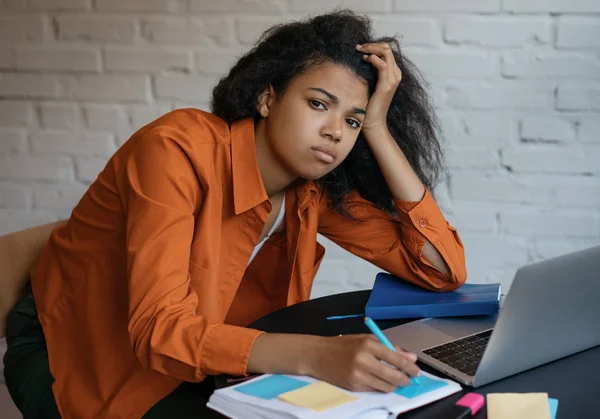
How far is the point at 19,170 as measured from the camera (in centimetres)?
214

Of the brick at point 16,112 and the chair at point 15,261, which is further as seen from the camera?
the brick at point 16,112

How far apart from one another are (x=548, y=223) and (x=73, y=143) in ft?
4.58

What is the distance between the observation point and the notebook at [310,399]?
2.64 feet

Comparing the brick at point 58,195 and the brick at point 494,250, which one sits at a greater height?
the brick at point 58,195

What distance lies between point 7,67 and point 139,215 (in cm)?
125

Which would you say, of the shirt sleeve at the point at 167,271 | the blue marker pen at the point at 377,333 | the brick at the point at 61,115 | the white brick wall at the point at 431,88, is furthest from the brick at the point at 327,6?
the blue marker pen at the point at 377,333

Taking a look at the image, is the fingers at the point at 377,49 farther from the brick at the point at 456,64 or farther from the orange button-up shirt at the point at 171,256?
the brick at the point at 456,64

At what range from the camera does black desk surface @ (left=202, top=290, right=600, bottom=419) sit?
86cm

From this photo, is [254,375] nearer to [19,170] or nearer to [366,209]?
[366,209]

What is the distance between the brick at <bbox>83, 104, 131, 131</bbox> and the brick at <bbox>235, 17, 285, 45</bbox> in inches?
16.1

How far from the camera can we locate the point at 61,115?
82.7 inches

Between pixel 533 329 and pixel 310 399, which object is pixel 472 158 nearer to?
pixel 533 329

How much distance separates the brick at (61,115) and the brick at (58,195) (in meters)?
0.18

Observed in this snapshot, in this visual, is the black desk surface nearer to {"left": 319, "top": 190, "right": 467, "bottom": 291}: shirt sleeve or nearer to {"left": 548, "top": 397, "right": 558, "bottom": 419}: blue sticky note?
{"left": 548, "top": 397, "right": 558, "bottom": 419}: blue sticky note
